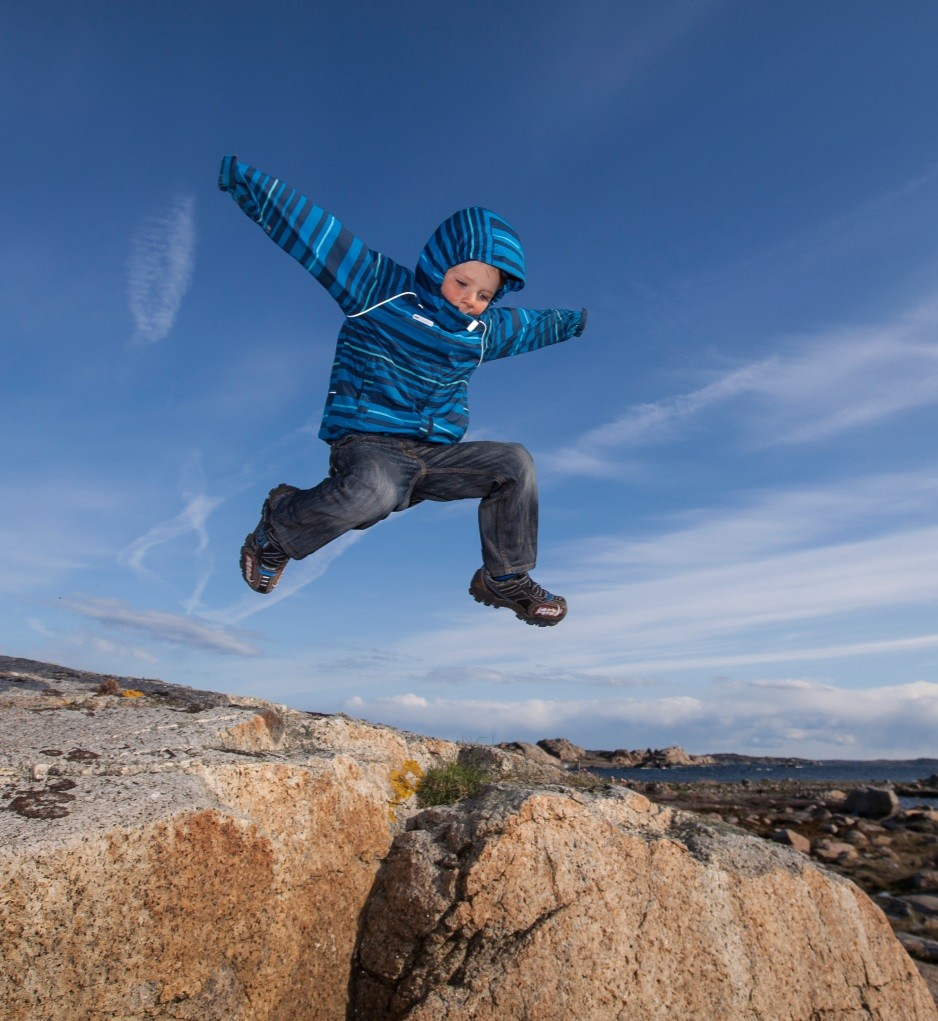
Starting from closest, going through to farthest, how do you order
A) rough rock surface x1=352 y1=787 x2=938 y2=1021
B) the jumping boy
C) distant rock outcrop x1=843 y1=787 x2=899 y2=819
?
rough rock surface x1=352 y1=787 x2=938 y2=1021 < the jumping boy < distant rock outcrop x1=843 y1=787 x2=899 y2=819

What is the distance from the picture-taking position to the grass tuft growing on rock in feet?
17.4

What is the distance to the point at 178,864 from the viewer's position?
352 cm

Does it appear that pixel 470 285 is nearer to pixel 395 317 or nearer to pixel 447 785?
pixel 395 317

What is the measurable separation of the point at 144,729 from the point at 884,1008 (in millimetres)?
4782

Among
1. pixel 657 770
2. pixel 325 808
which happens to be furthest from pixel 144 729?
pixel 657 770

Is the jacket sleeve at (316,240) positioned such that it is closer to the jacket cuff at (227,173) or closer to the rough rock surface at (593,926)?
the jacket cuff at (227,173)

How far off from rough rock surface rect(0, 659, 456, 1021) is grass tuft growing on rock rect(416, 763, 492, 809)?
0.36 m

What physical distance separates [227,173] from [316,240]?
2.14 ft

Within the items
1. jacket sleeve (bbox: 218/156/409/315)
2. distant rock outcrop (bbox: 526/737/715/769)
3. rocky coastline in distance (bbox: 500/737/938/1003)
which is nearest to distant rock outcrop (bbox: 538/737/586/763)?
distant rock outcrop (bbox: 526/737/715/769)

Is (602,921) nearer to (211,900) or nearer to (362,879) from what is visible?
(362,879)

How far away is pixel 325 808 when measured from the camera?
4320mm

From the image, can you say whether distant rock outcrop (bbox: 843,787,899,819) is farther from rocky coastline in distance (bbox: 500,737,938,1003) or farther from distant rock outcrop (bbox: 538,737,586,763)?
distant rock outcrop (bbox: 538,737,586,763)

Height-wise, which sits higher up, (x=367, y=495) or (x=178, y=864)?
(x=367, y=495)

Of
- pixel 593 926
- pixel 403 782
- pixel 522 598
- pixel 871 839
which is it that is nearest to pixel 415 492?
pixel 522 598
